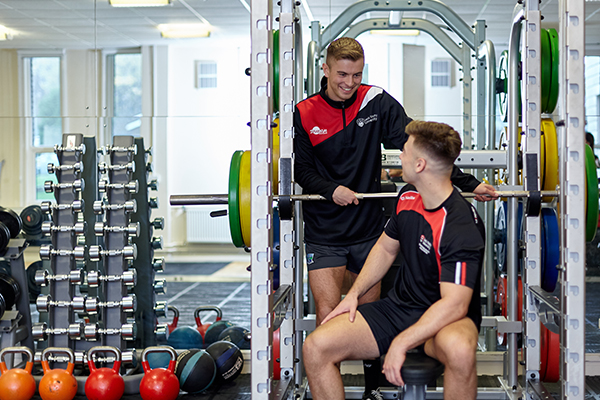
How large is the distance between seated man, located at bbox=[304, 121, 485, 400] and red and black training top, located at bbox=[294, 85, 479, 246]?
39 cm

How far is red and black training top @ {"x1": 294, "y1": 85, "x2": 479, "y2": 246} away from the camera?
2.35 m

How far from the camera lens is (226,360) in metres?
3.00

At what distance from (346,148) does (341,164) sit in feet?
0.23

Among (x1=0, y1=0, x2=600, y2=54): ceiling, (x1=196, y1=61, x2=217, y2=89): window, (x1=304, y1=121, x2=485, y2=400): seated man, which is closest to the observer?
(x1=304, y1=121, x2=485, y2=400): seated man

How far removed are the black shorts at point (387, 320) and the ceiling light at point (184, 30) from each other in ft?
14.5

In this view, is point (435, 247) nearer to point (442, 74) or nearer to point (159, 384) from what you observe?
point (159, 384)

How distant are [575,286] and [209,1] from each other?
15.6 ft

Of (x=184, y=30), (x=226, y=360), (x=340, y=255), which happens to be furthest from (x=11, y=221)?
(x=184, y=30)

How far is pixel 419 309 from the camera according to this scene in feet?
6.18

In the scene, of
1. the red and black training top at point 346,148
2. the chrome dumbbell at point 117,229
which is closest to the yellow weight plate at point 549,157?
the red and black training top at point 346,148

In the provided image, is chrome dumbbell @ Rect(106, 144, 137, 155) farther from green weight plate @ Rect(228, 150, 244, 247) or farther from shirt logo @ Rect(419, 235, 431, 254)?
shirt logo @ Rect(419, 235, 431, 254)

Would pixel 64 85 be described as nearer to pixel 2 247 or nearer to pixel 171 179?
pixel 171 179

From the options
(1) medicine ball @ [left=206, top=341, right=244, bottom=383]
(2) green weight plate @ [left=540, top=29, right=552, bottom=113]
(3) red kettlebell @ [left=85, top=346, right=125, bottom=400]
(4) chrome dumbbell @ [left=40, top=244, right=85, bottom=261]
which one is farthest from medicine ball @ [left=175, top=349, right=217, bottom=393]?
(2) green weight plate @ [left=540, top=29, right=552, bottom=113]

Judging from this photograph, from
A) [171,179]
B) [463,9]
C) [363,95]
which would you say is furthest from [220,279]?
[363,95]
